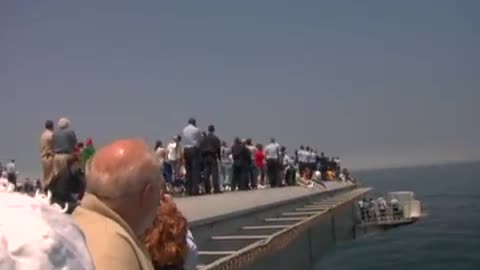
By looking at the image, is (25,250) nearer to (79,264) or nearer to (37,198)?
(79,264)

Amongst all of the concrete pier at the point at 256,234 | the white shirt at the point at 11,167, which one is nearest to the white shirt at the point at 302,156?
the concrete pier at the point at 256,234

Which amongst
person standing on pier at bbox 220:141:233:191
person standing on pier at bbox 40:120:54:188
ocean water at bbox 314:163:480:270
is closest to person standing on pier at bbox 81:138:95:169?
person standing on pier at bbox 40:120:54:188

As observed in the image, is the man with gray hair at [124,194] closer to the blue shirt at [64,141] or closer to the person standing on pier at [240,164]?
the blue shirt at [64,141]

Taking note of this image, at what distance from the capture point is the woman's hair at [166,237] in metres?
4.93

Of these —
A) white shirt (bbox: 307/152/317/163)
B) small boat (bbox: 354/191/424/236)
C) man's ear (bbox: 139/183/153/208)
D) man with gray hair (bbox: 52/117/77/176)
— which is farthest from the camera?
small boat (bbox: 354/191/424/236)

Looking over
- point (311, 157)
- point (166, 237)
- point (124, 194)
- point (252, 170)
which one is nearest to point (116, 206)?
point (124, 194)

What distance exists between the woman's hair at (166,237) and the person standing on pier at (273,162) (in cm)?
2521

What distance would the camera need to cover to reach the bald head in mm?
3492

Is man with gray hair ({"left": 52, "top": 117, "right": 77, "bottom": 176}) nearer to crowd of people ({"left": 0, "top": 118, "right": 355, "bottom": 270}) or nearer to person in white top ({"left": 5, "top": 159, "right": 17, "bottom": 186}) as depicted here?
crowd of people ({"left": 0, "top": 118, "right": 355, "bottom": 270})

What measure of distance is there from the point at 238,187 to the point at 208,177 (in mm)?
5249

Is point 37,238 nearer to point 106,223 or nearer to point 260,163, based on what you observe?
point 106,223

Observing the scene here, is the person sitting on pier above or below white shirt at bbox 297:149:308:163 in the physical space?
above

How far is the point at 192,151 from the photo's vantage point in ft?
68.8

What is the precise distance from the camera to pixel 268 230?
15172mm
